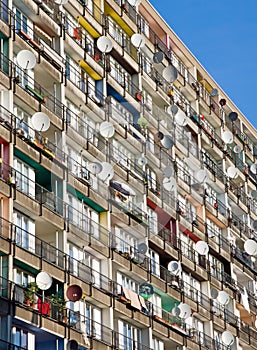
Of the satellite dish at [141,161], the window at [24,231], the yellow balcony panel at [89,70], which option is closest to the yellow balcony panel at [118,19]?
the yellow balcony panel at [89,70]

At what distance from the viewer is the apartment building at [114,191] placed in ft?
147

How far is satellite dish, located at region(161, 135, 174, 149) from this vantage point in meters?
59.9

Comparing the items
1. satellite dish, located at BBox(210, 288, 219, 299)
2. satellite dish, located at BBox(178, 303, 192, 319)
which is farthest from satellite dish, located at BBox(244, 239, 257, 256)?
satellite dish, located at BBox(178, 303, 192, 319)

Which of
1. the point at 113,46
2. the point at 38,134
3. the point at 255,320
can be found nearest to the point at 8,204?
the point at 38,134

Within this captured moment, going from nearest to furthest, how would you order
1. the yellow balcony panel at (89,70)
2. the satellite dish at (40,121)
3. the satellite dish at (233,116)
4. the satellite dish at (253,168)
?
the satellite dish at (40,121), the yellow balcony panel at (89,70), the satellite dish at (233,116), the satellite dish at (253,168)

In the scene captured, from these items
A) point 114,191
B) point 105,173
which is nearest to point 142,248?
point 114,191

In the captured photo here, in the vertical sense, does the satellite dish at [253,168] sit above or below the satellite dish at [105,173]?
above

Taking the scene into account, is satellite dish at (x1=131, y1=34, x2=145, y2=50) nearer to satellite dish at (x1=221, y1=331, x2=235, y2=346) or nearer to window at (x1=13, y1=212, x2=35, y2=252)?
satellite dish at (x1=221, y1=331, x2=235, y2=346)

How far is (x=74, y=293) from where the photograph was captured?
Answer: 4438cm

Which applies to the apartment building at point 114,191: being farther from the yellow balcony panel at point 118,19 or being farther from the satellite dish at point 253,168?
the satellite dish at point 253,168

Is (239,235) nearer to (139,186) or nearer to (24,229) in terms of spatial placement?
(139,186)

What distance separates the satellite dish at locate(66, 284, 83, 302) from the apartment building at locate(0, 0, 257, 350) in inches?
2.3

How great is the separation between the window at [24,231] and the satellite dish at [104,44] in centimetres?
1362

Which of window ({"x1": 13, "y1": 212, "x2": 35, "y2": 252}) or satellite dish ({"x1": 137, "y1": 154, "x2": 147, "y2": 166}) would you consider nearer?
window ({"x1": 13, "y1": 212, "x2": 35, "y2": 252})
